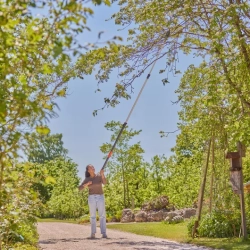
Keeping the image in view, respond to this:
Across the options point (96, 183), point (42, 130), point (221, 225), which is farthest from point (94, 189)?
point (42, 130)

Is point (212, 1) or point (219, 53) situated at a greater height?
point (212, 1)

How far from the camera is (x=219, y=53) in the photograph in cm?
953

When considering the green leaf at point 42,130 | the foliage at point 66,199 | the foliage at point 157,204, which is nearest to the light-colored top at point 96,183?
the green leaf at point 42,130

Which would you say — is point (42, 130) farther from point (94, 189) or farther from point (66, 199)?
point (66, 199)

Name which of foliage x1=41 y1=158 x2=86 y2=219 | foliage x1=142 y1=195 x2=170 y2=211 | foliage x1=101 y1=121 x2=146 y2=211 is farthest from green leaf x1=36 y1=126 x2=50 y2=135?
foliage x1=41 y1=158 x2=86 y2=219

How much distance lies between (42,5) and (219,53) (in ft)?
20.2

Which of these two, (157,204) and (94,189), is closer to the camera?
(94,189)

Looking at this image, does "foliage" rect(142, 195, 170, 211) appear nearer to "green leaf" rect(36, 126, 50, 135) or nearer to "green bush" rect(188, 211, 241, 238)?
"green bush" rect(188, 211, 241, 238)

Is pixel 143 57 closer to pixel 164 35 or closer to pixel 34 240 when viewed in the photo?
pixel 164 35

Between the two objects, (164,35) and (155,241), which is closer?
(164,35)

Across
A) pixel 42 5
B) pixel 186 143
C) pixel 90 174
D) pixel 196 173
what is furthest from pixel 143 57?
pixel 196 173

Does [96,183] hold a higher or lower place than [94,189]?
higher

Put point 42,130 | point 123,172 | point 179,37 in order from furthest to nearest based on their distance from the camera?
point 123,172 → point 179,37 → point 42,130

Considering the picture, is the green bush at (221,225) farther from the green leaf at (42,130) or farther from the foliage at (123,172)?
the foliage at (123,172)
